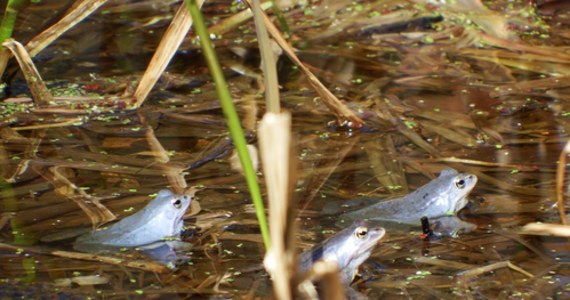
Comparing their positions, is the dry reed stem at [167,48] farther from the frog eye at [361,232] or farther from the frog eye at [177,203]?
the frog eye at [361,232]

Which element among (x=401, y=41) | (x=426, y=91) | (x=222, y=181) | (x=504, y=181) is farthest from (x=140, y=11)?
(x=504, y=181)

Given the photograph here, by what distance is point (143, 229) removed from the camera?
3.53 m

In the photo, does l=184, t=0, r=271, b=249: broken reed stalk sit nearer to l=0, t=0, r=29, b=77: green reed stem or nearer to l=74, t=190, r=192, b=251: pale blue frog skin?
l=74, t=190, r=192, b=251: pale blue frog skin

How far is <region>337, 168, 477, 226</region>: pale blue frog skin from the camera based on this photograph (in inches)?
148

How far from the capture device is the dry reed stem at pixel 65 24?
4648mm

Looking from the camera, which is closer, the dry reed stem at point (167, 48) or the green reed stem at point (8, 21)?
the green reed stem at point (8, 21)

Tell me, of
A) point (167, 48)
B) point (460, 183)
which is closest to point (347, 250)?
point (460, 183)

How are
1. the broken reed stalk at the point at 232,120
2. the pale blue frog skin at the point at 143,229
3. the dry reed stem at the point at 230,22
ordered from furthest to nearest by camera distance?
the dry reed stem at the point at 230,22 < the pale blue frog skin at the point at 143,229 < the broken reed stalk at the point at 232,120

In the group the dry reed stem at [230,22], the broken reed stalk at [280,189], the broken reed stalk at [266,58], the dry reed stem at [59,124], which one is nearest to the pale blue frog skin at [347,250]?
the broken reed stalk at [266,58]

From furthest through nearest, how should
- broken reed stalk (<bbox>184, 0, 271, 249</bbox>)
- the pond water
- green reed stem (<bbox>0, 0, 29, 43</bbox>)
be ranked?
green reed stem (<bbox>0, 0, 29, 43</bbox>) < the pond water < broken reed stalk (<bbox>184, 0, 271, 249</bbox>)

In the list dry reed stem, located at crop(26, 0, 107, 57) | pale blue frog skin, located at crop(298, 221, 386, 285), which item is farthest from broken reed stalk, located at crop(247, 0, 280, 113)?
dry reed stem, located at crop(26, 0, 107, 57)

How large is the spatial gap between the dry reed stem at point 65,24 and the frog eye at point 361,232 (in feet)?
6.44

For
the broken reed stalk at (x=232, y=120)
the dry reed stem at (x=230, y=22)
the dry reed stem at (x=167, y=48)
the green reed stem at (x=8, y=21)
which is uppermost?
the green reed stem at (x=8, y=21)

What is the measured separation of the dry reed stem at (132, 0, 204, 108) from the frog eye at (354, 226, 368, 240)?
1.53 meters
